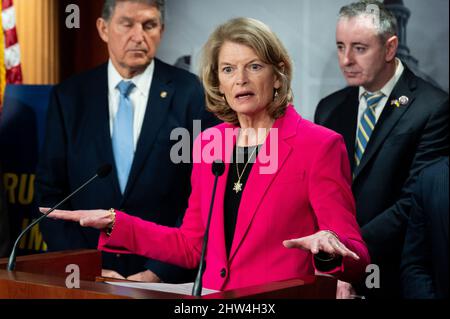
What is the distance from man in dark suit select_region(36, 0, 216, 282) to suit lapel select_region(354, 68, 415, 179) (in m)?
0.85

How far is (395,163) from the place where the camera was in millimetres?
3480

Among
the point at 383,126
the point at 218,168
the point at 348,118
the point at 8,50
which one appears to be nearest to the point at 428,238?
the point at 383,126

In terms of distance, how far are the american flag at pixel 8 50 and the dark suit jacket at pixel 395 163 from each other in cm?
232

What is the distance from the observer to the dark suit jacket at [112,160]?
402 centimetres

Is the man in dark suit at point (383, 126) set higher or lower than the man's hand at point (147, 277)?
higher

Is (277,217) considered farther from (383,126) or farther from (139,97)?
(139,97)

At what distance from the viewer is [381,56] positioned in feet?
11.7

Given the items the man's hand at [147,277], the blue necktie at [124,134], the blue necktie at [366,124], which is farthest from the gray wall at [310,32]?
the man's hand at [147,277]

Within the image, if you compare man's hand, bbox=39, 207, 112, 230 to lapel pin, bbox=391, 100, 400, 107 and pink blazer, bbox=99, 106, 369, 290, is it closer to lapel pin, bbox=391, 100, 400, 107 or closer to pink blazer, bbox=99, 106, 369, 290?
pink blazer, bbox=99, 106, 369, 290

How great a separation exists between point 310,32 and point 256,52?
3.10 ft

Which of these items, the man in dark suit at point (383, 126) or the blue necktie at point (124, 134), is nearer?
the man in dark suit at point (383, 126)

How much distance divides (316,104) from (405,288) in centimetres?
99

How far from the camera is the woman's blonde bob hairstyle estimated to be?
287 centimetres

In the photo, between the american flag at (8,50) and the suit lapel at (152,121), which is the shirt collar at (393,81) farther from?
the american flag at (8,50)
